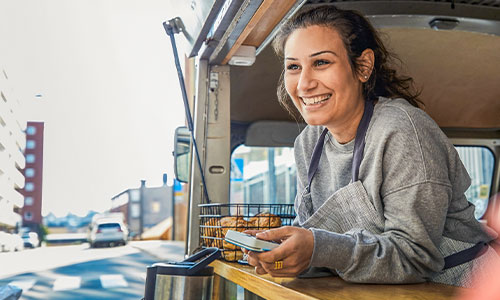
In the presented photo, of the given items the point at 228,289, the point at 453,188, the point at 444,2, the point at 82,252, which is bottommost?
the point at 82,252

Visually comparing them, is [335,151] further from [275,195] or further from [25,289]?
[25,289]

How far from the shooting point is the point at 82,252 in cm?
739

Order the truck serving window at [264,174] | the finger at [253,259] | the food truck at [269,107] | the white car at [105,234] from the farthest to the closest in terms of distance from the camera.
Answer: the white car at [105,234], the truck serving window at [264,174], the food truck at [269,107], the finger at [253,259]

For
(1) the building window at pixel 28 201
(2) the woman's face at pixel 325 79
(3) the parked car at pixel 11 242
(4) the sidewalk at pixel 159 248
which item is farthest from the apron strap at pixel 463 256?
(4) the sidewalk at pixel 159 248

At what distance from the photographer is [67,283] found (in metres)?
5.77

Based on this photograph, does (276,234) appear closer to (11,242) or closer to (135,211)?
(11,242)

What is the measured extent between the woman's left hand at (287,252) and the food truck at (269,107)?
38 millimetres

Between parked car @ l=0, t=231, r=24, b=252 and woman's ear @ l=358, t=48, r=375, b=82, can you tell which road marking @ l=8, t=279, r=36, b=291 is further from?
woman's ear @ l=358, t=48, r=375, b=82

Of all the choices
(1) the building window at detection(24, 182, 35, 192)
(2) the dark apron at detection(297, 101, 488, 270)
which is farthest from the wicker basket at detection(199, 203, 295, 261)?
(1) the building window at detection(24, 182, 35, 192)

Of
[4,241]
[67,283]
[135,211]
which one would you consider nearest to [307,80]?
[4,241]

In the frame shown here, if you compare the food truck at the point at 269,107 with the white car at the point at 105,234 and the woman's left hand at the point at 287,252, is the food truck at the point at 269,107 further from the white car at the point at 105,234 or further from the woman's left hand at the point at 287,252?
the white car at the point at 105,234

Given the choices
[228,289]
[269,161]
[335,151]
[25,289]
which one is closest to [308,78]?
[335,151]

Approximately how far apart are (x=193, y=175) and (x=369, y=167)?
112 cm

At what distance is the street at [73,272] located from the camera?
4879mm
